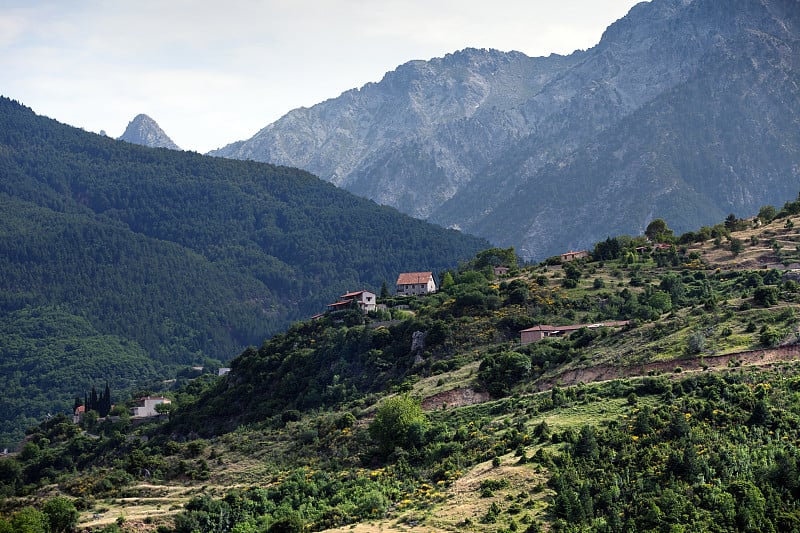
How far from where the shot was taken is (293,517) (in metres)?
71.9

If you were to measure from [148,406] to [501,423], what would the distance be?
283ft

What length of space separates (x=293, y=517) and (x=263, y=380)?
61.8 metres

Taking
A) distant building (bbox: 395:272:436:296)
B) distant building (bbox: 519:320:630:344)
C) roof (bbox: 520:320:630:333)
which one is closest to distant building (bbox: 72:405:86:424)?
distant building (bbox: 395:272:436:296)

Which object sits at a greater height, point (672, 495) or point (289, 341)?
point (289, 341)

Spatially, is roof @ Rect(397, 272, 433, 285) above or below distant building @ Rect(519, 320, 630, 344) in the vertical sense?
above

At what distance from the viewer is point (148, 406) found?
159625mm

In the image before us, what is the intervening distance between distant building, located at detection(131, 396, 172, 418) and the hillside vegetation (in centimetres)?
693

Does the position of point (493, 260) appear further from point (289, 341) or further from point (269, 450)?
point (269, 450)

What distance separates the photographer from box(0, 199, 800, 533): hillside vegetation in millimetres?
67750

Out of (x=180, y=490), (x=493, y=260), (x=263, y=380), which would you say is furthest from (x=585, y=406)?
(x=493, y=260)


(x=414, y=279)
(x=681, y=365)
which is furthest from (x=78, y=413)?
(x=681, y=365)

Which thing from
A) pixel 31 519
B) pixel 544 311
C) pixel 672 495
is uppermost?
pixel 544 311

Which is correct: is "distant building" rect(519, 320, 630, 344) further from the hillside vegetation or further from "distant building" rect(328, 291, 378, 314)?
"distant building" rect(328, 291, 378, 314)

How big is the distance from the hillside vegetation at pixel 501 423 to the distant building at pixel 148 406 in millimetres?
6934
